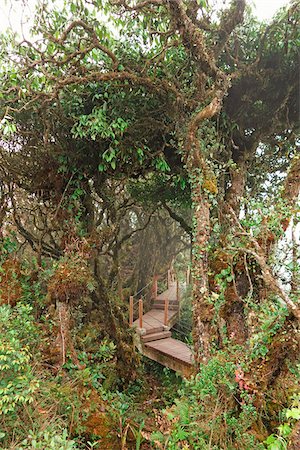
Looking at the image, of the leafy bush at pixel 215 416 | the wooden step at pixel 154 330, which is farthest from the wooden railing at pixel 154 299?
the leafy bush at pixel 215 416

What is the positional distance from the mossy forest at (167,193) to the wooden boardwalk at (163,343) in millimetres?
64

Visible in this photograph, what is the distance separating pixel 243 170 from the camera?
562 centimetres

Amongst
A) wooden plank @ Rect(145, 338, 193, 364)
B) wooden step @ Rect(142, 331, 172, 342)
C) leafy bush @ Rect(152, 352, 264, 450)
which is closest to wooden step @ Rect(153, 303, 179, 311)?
wooden step @ Rect(142, 331, 172, 342)

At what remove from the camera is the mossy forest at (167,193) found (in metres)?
2.54

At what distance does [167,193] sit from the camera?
7.10 metres

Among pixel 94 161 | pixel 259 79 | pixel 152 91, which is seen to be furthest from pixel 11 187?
pixel 259 79

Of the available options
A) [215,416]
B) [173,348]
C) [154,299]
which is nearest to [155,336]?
[173,348]

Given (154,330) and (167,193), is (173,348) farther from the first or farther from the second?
(167,193)

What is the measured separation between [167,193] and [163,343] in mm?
3657

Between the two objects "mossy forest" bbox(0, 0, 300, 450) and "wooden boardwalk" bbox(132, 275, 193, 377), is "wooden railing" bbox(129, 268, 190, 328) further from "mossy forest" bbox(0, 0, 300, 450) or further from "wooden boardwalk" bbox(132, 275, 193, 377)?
"mossy forest" bbox(0, 0, 300, 450)

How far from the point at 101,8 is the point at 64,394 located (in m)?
4.60

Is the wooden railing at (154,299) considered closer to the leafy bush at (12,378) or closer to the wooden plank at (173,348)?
the wooden plank at (173,348)

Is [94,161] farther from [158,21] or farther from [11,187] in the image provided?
[158,21]

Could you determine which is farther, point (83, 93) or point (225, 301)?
point (83, 93)
